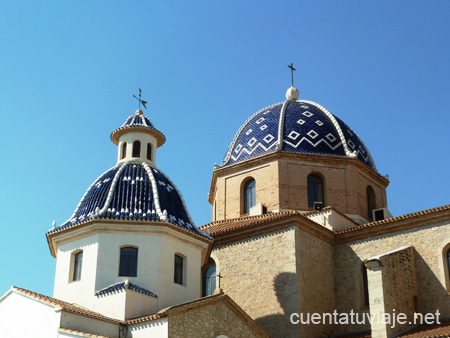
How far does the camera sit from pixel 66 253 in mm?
18562

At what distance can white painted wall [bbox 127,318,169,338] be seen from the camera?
1509cm

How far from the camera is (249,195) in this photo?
25203mm

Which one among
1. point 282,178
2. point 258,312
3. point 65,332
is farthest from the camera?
point 282,178

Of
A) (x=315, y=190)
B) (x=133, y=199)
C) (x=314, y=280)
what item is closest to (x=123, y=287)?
(x=133, y=199)

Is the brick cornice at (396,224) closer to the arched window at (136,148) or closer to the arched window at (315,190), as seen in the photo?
the arched window at (315,190)

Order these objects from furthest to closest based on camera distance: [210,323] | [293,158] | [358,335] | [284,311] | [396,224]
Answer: [293,158] < [396,224] < [358,335] < [284,311] < [210,323]

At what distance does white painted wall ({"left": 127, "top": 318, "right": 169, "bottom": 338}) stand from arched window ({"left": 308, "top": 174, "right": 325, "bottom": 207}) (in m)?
10.2

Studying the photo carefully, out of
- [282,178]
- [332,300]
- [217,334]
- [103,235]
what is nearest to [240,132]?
[282,178]

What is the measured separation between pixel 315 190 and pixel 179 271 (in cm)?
776

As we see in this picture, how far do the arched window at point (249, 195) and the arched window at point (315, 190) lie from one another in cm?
204

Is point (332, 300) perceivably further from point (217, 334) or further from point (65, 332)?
point (65, 332)

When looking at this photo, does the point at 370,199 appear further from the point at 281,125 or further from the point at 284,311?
the point at 284,311

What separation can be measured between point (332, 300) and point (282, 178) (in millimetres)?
5213

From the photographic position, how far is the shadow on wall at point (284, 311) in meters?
19.2
